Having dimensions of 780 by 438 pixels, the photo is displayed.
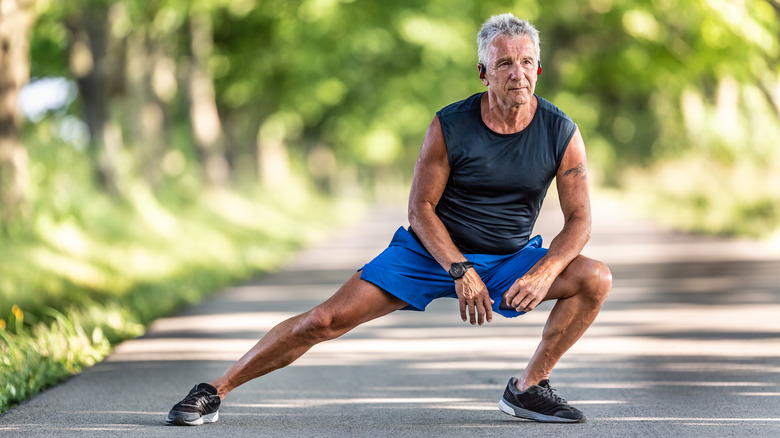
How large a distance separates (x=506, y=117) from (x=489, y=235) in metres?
0.55

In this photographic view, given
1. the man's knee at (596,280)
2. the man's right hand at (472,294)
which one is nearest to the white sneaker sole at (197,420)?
the man's right hand at (472,294)

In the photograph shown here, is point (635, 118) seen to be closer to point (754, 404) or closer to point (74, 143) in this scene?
point (74, 143)

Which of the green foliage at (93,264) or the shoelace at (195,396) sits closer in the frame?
the shoelace at (195,396)

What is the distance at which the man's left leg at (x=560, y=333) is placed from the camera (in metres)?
5.78

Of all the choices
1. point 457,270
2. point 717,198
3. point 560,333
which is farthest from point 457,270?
point 717,198

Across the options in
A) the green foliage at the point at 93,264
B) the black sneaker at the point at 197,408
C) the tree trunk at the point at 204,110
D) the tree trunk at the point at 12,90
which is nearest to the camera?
the black sneaker at the point at 197,408

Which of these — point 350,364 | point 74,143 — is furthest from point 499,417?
point 74,143

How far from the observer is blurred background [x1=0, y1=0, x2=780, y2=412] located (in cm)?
1235

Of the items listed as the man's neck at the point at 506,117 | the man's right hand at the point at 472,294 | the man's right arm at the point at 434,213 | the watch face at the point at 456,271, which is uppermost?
the man's neck at the point at 506,117

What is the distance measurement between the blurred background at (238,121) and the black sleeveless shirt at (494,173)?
2.65 metres

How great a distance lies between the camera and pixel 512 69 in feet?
18.7

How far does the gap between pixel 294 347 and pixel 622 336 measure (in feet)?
13.4

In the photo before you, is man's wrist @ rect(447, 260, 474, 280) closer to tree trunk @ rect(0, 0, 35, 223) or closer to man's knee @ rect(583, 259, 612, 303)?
man's knee @ rect(583, 259, 612, 303)

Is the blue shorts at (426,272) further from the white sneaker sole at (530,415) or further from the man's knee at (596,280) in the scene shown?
the white sneaker sole at (530,415)
